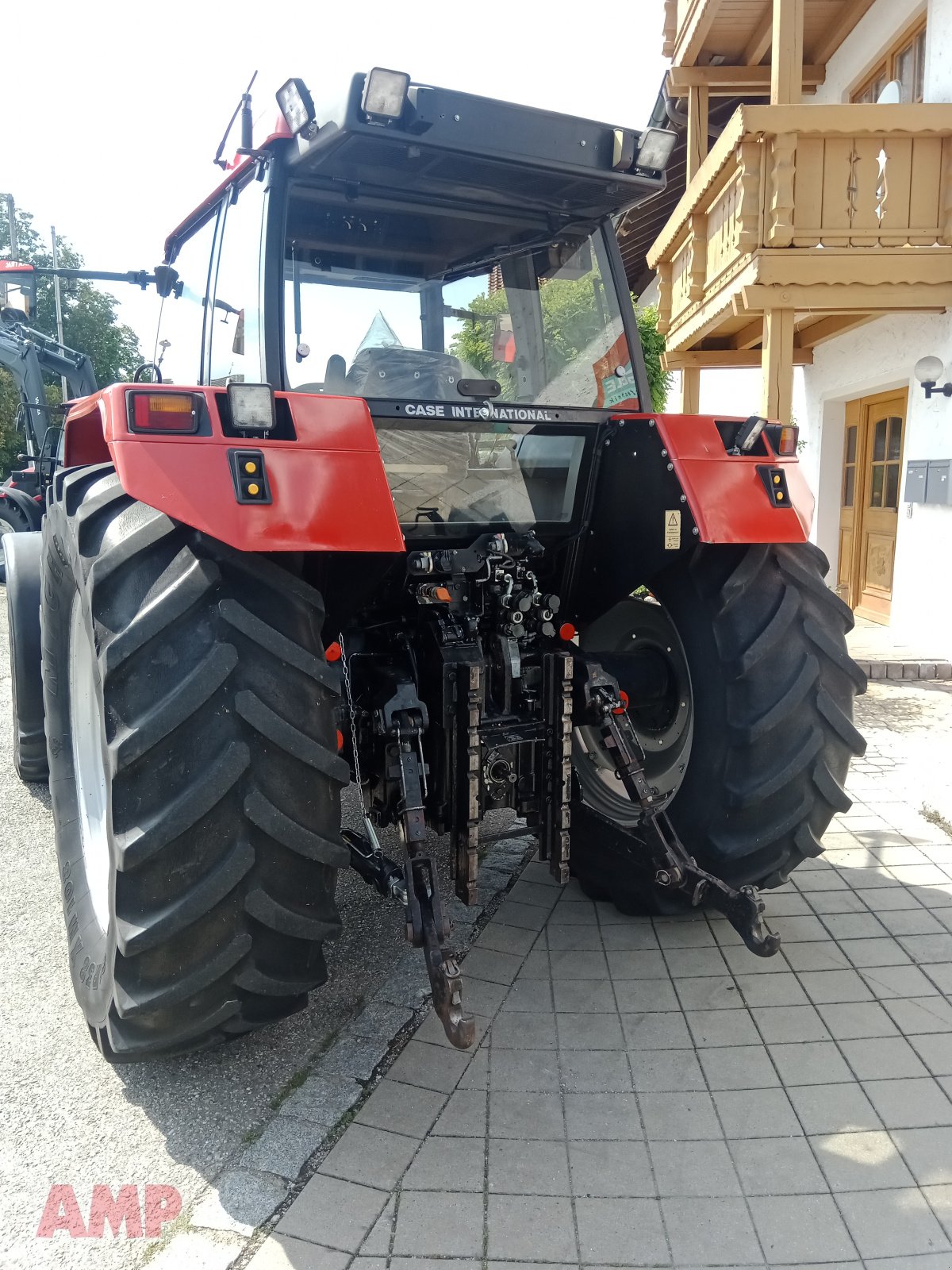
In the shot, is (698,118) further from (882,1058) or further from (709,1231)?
(709,1231)

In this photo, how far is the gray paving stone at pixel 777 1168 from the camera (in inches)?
78.9

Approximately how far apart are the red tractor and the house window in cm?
644

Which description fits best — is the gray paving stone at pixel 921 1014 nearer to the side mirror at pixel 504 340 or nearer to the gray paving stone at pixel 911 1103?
the gray paving stone at pixel 911 1103

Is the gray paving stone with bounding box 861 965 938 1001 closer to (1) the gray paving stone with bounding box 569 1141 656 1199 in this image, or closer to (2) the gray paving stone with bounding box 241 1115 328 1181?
(1) the gray paving stone with bounding box 569 1141 656 1199

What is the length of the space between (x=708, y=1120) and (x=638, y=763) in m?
0.94

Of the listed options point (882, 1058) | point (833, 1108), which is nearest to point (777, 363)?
point (882, 1058)

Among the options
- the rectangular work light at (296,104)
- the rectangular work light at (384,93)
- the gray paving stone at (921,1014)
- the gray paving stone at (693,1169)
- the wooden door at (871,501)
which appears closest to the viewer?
the gray paving stone at (693,1169)

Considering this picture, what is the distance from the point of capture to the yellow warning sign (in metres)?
2.76

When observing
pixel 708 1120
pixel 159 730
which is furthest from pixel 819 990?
pixel 159 730

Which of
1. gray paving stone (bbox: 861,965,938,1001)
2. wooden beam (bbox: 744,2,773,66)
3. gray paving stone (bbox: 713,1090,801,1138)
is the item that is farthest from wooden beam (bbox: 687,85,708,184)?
gray paving stone (bbox: 713,1090,801,1138)

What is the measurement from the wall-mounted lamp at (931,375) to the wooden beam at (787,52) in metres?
2.17

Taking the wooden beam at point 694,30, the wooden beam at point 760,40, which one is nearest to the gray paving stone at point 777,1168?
the wooden beam at point 694,30

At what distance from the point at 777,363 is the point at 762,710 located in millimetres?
5146

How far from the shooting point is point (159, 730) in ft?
6.23
